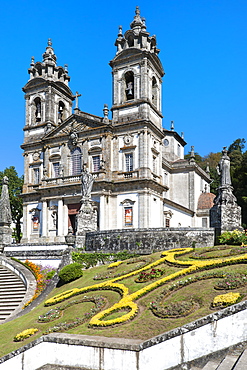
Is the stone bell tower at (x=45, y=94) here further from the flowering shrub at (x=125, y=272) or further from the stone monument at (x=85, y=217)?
the flowering shrub at (x=125, y=272)

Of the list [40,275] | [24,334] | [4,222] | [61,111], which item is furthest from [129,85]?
[24,334]

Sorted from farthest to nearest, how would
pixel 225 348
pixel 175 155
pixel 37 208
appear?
pixel 175 155 → pixel 37 208 → pixel 225 348

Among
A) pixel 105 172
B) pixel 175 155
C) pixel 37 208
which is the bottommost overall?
pixel 37 208

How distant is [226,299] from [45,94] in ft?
120

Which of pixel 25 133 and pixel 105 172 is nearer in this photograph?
pixel 105 172

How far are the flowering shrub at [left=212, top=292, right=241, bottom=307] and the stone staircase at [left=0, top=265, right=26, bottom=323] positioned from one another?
11.1 meters

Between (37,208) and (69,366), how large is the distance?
103 feet

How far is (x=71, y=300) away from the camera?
13664mm

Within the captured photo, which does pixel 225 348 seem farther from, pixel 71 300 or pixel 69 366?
pixel 71 300

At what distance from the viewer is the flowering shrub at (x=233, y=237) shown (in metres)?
17.1

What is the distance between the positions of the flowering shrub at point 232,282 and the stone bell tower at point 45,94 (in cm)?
3295

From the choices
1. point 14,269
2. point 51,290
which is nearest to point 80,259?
point 51,290

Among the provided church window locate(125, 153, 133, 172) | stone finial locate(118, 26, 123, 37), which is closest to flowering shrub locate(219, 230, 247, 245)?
church window locate(125, 153, 133, 172)

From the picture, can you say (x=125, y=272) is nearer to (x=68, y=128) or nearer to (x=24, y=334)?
(x=24, y=334)
